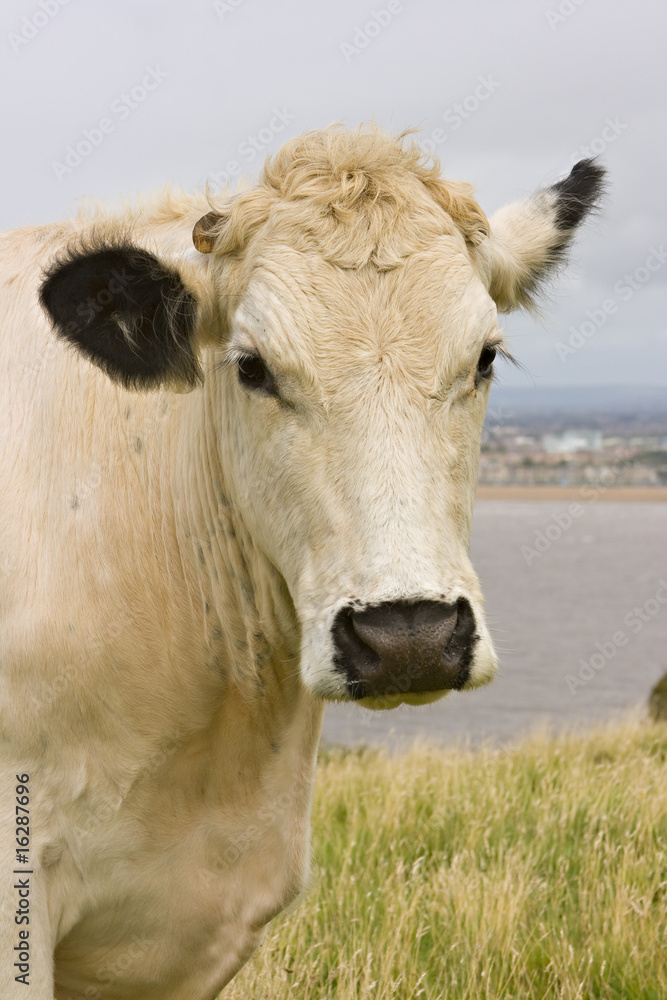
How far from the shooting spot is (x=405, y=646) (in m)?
2.79

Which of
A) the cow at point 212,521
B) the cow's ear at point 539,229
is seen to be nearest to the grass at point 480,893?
the cow at point 212,521

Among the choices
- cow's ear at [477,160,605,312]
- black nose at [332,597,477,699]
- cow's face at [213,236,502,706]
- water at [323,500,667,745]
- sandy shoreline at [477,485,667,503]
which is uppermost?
sandy shoreline at [477,485,667,503]

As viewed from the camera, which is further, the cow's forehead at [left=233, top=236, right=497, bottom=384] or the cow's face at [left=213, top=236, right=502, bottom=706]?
the cow's forehead at [left=233, top=236, right=497, bottom=384]

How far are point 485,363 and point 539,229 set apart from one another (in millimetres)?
1160

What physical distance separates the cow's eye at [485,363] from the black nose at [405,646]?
0.98m

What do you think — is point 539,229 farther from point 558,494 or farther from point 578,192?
point 558,494

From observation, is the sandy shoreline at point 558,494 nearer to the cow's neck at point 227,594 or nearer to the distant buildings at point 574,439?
the distant buildings at point 574,439

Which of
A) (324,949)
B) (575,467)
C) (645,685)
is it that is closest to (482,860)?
(324,949)

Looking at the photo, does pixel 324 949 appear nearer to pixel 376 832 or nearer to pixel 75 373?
pixel 376 832

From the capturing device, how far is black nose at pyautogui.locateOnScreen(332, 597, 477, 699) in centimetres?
281

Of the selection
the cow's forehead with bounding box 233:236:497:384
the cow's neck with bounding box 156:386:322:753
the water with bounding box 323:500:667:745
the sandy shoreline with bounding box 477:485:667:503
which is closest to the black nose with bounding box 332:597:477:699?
the water with bounding box 323:500:667:745

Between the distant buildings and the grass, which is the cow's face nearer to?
the grass

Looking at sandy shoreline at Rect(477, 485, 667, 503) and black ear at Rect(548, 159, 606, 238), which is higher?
sandy shoreline at Rect(477, 485, 667, 503)

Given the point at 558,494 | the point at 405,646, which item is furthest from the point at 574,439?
the point at 405,646
